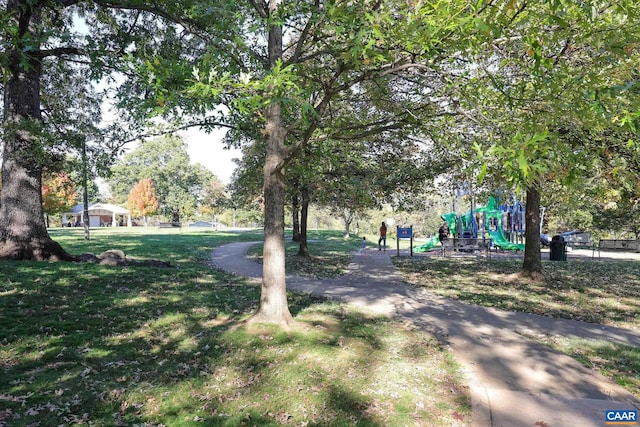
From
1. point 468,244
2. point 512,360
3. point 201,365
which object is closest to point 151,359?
point 201,365

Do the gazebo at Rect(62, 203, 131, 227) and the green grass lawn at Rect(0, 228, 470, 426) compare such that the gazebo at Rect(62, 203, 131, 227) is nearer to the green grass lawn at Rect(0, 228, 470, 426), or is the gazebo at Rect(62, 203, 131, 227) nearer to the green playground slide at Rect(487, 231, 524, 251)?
the green playground slide at Rect(487, 231, 524, 251)

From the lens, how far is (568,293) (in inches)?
384

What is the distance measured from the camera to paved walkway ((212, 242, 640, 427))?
12.8 ft

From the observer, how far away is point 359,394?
417 centimetres

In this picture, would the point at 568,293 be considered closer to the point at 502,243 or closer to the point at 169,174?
the point at 502,243

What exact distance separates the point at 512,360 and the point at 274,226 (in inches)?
149

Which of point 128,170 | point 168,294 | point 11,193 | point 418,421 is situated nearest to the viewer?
point 418,421

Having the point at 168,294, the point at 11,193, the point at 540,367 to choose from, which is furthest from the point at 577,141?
the point at 11,193

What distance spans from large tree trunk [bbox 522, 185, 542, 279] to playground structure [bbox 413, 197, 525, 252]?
1036cm

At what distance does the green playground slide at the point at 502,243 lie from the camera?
22281 mm

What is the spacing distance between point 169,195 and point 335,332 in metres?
66.1

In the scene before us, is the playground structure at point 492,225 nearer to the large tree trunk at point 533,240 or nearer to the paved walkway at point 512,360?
the large tree trunk at point 533,240

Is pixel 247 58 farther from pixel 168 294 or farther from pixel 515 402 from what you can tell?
pixel 515 402

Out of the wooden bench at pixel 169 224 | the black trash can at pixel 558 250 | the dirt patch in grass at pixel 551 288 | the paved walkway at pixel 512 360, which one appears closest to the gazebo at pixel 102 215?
the wooden bench at pixel 169 224
